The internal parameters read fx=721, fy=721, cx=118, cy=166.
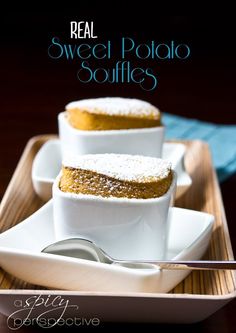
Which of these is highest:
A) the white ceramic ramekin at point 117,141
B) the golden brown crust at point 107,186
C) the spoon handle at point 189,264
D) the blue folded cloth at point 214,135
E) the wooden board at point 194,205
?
the golden brown crust at point 107,186

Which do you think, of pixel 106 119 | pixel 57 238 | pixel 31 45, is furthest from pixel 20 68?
pixel 57 238

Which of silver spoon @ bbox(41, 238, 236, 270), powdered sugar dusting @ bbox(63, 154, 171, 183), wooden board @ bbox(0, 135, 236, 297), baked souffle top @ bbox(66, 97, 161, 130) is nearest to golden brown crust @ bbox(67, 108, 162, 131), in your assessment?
baked souffle top @ bbox(66, 97, 161, 130)

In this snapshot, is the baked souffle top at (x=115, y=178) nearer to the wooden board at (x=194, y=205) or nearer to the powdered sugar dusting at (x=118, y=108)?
the wooden board at (x=194, y=205)

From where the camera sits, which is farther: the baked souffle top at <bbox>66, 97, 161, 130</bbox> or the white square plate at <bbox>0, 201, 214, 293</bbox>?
the baked souffle top at <bbox>66, 97, 161, 130</bbox>

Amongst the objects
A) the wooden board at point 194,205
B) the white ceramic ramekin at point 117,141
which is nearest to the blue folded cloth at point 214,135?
the wooden board at point 194,205

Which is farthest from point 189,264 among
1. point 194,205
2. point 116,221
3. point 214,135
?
point 214,135

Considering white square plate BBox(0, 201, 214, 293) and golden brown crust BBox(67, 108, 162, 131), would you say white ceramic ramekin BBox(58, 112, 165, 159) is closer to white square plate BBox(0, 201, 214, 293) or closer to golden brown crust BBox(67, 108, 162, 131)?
golden brown crust BBox(67, 108, 162, 131)
